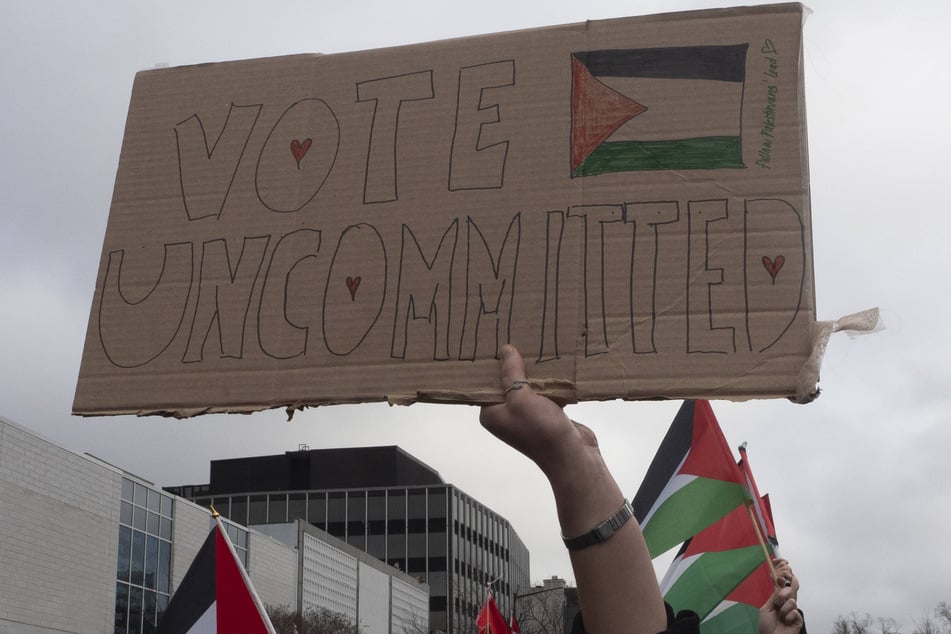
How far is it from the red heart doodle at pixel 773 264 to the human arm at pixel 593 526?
0.74 metres

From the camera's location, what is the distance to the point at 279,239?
3.42 metres

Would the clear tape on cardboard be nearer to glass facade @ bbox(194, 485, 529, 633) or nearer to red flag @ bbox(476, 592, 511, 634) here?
red flag @ bbox(476, 592, 511, 634)

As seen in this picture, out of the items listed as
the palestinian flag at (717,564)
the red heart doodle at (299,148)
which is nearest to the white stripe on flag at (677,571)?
the palestinian flag at (717,564)

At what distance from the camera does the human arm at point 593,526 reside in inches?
94.9

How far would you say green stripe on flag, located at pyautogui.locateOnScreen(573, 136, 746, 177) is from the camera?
10.3 ft

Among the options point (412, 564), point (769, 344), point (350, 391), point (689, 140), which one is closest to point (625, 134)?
point (689, 140)

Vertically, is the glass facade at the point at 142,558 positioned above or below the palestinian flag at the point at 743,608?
above

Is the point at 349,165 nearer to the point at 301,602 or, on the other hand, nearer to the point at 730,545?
the point at 730,545

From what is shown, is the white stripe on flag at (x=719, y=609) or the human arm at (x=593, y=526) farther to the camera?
the white stripe on flag at (x=719, y=609)

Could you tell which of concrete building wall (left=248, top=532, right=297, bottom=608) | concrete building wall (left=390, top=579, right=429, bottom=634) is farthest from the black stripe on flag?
concrete building wall (left=390, top=579, right=429, bottom=634)

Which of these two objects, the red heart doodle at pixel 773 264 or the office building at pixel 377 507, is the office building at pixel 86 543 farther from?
the office building at pixel 377 507

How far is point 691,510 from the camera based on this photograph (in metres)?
5.73

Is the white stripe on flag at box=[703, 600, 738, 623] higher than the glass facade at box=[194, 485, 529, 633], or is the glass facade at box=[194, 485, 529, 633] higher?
the glass facade at box=[194, 485, 529, 633]

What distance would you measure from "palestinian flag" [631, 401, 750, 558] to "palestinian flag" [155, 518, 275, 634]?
185 centimetres
